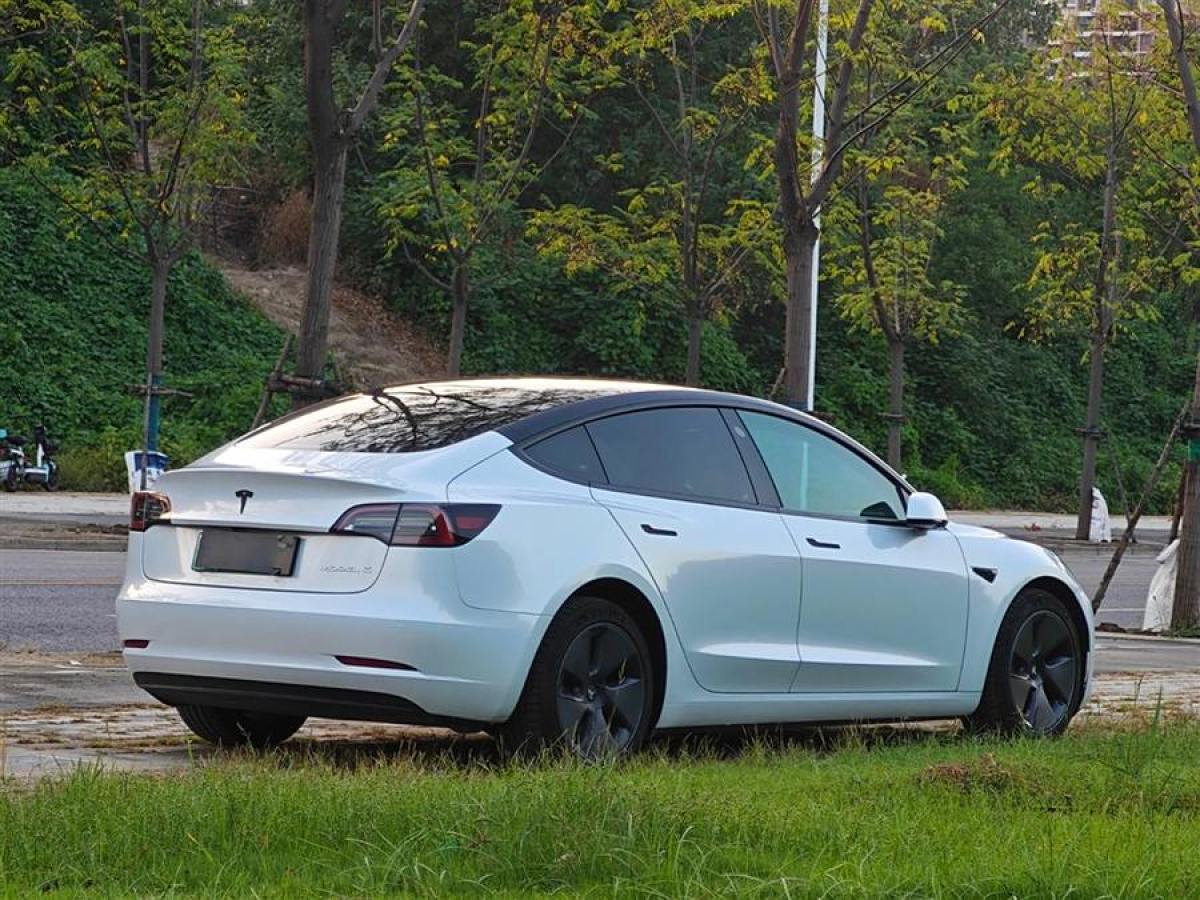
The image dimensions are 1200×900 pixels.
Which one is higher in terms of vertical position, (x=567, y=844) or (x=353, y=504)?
(x=353, y=504)

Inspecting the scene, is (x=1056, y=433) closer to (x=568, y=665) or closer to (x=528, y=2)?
(x=528, y=2)

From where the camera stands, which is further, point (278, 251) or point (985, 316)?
point (985, 316)

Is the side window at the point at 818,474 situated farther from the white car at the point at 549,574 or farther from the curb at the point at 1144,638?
the curb at the point at 1144,638

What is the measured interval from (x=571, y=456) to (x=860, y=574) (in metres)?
1.62

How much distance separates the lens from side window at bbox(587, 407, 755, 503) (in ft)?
28.2

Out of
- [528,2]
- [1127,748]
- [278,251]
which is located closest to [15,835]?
[1127,748]

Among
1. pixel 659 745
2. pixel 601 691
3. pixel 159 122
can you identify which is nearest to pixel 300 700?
pixel 601 691

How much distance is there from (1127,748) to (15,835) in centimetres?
425

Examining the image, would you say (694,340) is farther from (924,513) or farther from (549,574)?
(549,574)

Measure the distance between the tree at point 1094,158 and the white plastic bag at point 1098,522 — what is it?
30cm

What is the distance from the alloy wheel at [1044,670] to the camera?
10.0 meters

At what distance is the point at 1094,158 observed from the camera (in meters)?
32.8

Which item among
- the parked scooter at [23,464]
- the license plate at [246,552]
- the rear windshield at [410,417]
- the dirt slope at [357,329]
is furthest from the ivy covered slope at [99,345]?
the license plate at [246,552]

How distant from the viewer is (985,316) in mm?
52375
